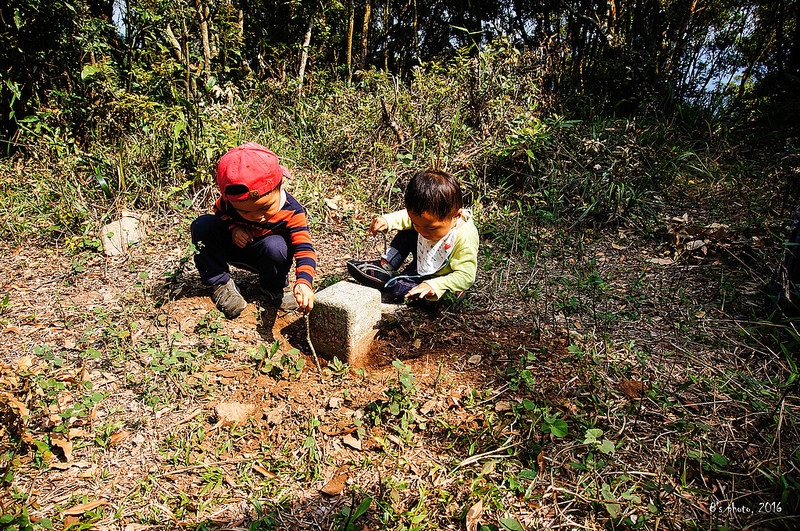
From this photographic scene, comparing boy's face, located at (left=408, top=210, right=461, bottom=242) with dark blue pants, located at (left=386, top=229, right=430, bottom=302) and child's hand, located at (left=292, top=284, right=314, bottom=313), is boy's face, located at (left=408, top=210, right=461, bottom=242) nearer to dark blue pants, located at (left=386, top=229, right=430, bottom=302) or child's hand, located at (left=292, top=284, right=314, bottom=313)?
dark blue pants, located at (left=386, top=229, right=430, bottom=302)

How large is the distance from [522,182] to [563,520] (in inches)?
117

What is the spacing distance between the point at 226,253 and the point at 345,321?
93cm

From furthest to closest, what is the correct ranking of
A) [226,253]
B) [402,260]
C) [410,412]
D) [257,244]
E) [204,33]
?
[204,33] < [402,260] < [226,253] < [257,244] < [410,412]

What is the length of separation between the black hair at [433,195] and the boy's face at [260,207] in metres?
0.68

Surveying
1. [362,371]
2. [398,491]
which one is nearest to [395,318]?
[362,371]

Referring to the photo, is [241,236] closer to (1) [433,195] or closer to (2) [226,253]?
(2) [226,253]

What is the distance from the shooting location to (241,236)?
2.45 metres

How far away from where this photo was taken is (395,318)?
2479mm

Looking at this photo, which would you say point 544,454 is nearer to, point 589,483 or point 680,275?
point 589,483

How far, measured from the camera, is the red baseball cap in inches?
82.4

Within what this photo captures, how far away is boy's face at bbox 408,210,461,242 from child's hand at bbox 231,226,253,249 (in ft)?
2.93

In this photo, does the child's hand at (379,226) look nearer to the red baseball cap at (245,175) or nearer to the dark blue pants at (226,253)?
the dark blue pants at (226,253)

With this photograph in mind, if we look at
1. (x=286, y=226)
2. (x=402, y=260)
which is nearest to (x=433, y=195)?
(x=402, y=260)

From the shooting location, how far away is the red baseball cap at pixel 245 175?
6.87ft
